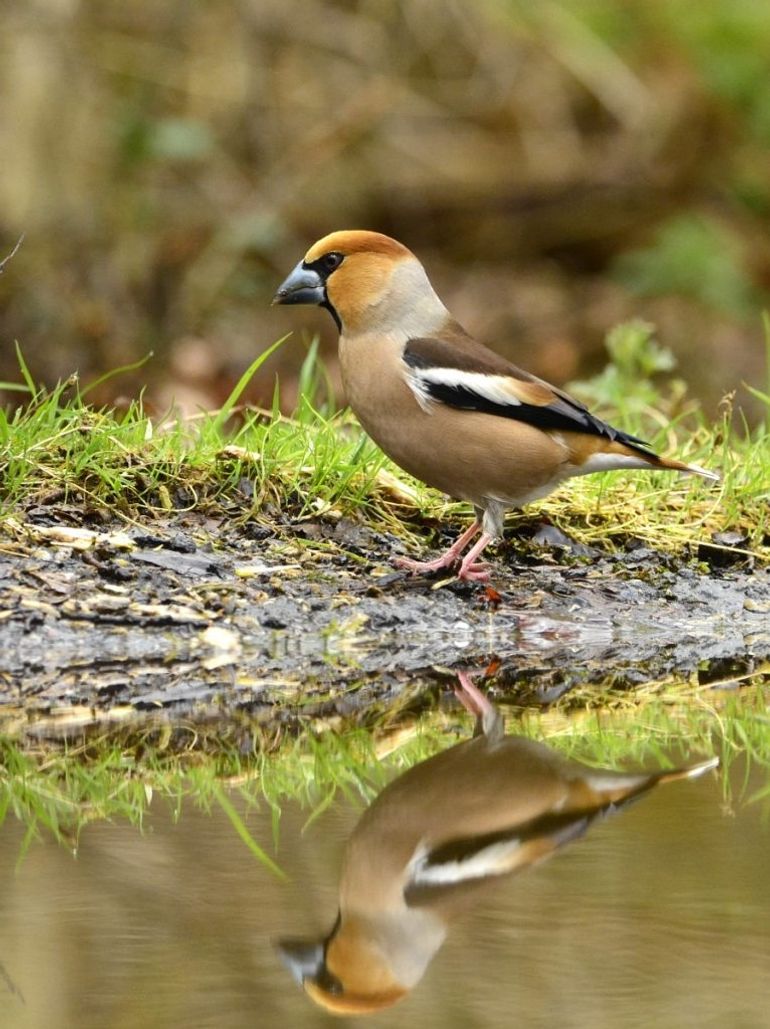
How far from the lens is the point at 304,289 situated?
18.2 feet

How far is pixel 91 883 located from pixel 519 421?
276 centimetres

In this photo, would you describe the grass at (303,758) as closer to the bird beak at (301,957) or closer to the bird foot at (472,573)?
the bird beak at (301,957)

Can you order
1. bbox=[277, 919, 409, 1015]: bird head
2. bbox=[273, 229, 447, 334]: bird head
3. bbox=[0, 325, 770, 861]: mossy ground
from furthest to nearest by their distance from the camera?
bbox=[273, 229, 447, 334]: bird head
bbox=[0, 325, 770, 861]: mossy ground
bbox=[277, 919, 409, 1015]: bird head

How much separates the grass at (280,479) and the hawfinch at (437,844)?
1.74 metres

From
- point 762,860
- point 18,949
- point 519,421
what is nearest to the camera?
point 18,949

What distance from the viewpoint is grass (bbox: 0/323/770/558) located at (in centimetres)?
512

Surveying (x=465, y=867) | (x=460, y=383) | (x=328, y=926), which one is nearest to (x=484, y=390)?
(x=460, y=383)

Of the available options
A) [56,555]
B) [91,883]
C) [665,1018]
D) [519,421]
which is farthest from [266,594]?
[665,1018]

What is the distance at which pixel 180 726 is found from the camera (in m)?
3.90

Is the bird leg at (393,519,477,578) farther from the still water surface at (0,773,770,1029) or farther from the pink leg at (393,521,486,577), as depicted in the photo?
the still water surface at (0,773,770,1029)

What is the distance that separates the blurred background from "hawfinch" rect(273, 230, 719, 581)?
14.1 feet

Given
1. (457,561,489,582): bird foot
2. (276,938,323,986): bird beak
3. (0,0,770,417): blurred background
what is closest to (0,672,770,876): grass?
(276,938,323,986): bird beak

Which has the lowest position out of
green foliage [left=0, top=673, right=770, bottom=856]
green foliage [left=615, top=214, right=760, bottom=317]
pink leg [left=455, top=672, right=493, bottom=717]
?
green foliage [left=615, top=214, right=760, bottom=317]

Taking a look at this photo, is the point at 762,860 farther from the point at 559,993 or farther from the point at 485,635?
the point at 485,635
